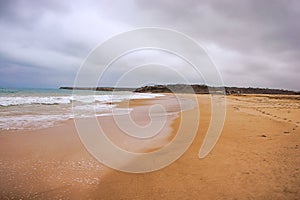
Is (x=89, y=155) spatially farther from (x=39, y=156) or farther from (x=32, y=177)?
(x=32, y=177)

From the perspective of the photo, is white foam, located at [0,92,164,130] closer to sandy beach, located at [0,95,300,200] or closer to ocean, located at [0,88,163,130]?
ocean, located at [0,88,163,130]

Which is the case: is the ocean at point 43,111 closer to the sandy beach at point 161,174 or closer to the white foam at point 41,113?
the white foam at point 41,113

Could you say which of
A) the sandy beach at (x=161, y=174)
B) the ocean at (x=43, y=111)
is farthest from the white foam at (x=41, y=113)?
the sandy beach at (x=161, y=174)

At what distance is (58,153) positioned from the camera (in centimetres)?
578

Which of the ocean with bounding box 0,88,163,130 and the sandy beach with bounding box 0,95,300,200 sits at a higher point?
the ocean with bounding box 0,88,163,130

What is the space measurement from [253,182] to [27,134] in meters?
7.28

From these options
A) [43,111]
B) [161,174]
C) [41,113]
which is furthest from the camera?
[43,111]

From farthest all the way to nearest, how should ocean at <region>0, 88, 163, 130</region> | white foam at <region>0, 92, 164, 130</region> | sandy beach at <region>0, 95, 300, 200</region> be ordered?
ocean at <region>0, 88, 163, 130</region>, white foam at <region>0, 92, 164, 130</region>, sandy beach at <region>0, 95, 300, 200</region>

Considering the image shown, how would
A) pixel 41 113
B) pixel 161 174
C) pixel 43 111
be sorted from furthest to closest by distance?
pixel 43 111, pixel 41 113, pixel 161 174

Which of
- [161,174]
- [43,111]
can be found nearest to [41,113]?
[43,111]

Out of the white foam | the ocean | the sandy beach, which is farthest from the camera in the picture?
the ocean

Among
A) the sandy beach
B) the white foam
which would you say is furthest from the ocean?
the sandy beach

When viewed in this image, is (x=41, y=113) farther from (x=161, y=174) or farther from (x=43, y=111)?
(x=161, y=174)

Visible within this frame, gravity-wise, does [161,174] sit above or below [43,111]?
below
